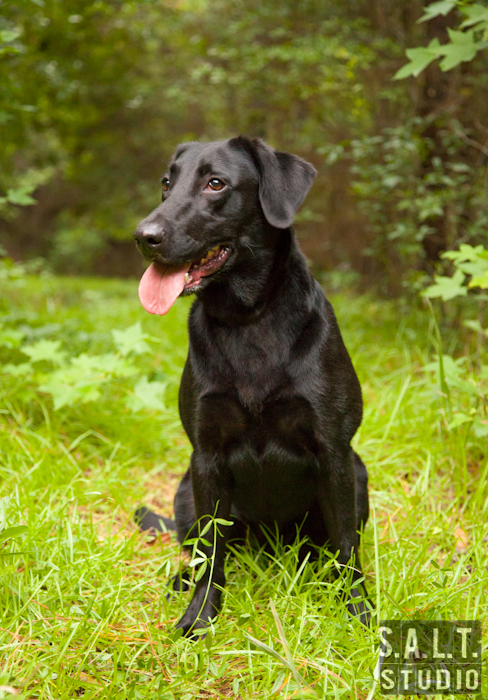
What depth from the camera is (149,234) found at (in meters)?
1.55

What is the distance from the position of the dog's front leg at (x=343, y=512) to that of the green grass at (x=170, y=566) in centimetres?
6

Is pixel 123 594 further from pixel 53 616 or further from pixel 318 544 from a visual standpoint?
pixel 318 544

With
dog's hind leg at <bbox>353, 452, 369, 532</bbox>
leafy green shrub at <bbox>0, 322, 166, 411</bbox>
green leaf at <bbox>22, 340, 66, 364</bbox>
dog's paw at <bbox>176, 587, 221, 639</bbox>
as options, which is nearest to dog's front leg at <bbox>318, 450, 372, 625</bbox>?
dog's hind leg at <bbox>353, 452, 369, 532</bbox>

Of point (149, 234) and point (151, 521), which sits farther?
point (151, 521)

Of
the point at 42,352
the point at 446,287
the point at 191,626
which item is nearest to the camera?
the point at 191,626

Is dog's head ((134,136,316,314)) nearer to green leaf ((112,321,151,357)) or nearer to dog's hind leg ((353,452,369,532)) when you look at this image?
dog's hind leg ((353,452,369,532))

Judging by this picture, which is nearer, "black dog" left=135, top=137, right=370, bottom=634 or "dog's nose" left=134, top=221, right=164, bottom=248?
"dog's nose" left=134, top=221, right=164, bottom=248

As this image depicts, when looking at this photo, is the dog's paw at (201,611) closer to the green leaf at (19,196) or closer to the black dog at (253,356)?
the black dog at (253,356)

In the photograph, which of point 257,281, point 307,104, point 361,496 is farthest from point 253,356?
point 307,104

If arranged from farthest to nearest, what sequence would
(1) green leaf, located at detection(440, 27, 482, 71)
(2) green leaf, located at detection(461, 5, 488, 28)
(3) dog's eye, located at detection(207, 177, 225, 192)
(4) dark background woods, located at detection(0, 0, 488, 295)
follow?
1. (4) dark background woods, located at detection(0, 0, 488, 295)
2. (1) green leaf, located at detection(440, 27, 482, 71)
3. (2) green leaf, located at detection(461, 5, 488, 28)
4. (3) dog's eye, located at detection(207, 177, 225, 192)

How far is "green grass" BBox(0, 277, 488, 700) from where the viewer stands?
4.63 ft

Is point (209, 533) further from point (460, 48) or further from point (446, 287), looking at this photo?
point (460, 48)

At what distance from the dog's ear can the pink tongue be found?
0.33m

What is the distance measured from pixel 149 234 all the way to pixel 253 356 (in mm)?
484
